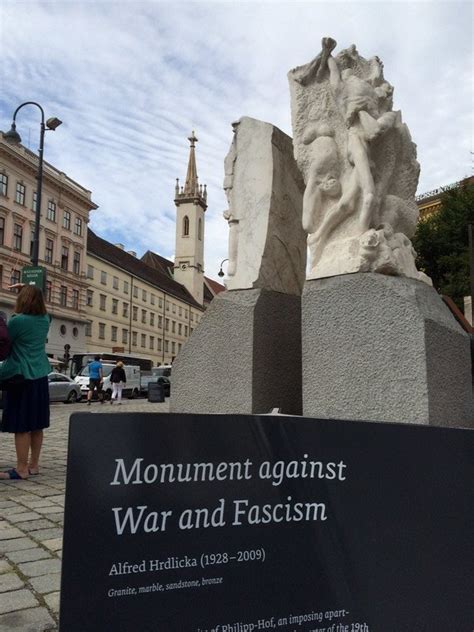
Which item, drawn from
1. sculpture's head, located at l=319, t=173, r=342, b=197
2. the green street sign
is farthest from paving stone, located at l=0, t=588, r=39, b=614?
the green street sign

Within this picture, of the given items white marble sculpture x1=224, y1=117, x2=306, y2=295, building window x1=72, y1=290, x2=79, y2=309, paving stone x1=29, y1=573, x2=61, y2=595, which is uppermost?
building window x1=72, y1=290, x2=79, y2=309

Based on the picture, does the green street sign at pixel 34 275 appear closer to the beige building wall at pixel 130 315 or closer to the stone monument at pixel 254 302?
the stone monument at pixel 254 302

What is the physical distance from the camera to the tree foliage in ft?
76.1

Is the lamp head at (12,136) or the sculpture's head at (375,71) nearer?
the sculpture's head at (375,71)

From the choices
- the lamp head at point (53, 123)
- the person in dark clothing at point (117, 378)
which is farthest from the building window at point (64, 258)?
the lamp head at point (53, 123)

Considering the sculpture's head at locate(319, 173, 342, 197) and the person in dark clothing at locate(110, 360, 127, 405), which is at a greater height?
the sculpture's head at locate(319, 173, 342, 197)

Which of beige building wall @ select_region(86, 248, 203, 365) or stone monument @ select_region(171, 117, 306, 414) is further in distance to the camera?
beige building wall @ select_region(86, 248, 203, 365)

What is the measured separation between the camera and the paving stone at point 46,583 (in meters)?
2.57

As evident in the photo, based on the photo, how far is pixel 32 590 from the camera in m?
2.56

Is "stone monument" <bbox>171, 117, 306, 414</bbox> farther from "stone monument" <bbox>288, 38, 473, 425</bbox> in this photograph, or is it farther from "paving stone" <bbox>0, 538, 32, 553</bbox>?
"paving stone" <bbox>0, 538, 32, 553</bbox>

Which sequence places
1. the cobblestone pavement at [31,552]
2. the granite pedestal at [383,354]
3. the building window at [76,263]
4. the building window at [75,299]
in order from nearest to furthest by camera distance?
the cobblestone pavement at [31,552] < the granite pedestal at [383,354] < the building window at [75,299] < the building window at [76,263]

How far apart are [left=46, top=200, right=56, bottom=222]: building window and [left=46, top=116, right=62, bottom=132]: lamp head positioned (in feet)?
98.7

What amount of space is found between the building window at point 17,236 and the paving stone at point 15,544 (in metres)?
42.9

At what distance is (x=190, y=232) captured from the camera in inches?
3462
